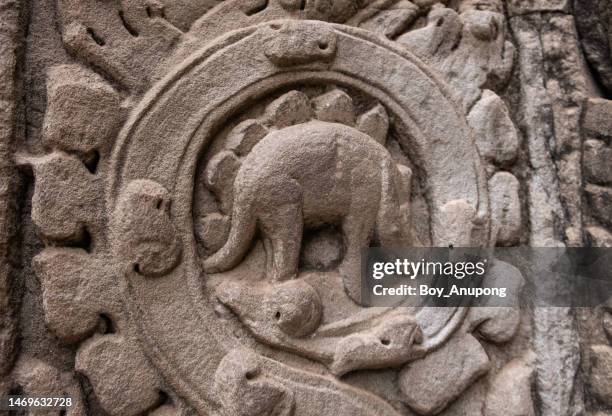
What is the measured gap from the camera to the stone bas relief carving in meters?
1.13

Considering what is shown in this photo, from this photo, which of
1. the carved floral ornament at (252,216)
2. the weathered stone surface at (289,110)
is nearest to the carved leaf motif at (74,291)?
the carved floral ornament at (252,216)

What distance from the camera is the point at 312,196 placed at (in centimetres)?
123

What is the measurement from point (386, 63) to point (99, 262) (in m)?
0.92

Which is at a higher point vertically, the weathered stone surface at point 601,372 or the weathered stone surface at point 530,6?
the weathered stone surface at point 530,6

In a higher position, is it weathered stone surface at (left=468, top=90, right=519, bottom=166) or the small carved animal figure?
weathered stone surface at (left=468, top=90, right=519, bottom=166)

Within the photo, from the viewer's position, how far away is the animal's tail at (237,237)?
1.21m

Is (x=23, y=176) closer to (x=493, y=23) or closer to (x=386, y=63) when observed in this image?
(x=386, y=63)

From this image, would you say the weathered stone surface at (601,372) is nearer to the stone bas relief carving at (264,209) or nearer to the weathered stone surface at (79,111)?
the stone bas relief carving at (264,209)

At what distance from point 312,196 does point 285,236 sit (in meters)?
0.12

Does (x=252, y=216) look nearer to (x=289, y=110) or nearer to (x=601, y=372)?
(x=289, y=110)

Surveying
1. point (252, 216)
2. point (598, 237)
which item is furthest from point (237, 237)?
point (598, 237)

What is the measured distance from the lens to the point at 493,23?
1518 mm

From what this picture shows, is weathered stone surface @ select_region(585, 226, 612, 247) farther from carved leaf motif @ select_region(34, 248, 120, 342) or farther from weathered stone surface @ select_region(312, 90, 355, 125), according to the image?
carved leaf motif @ select_region(34, 248, 120, 342)

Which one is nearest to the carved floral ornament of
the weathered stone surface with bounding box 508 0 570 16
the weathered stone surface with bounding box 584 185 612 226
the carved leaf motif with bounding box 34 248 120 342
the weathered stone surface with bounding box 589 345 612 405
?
the carved leaf motif with bounding box 34 248 120 342
